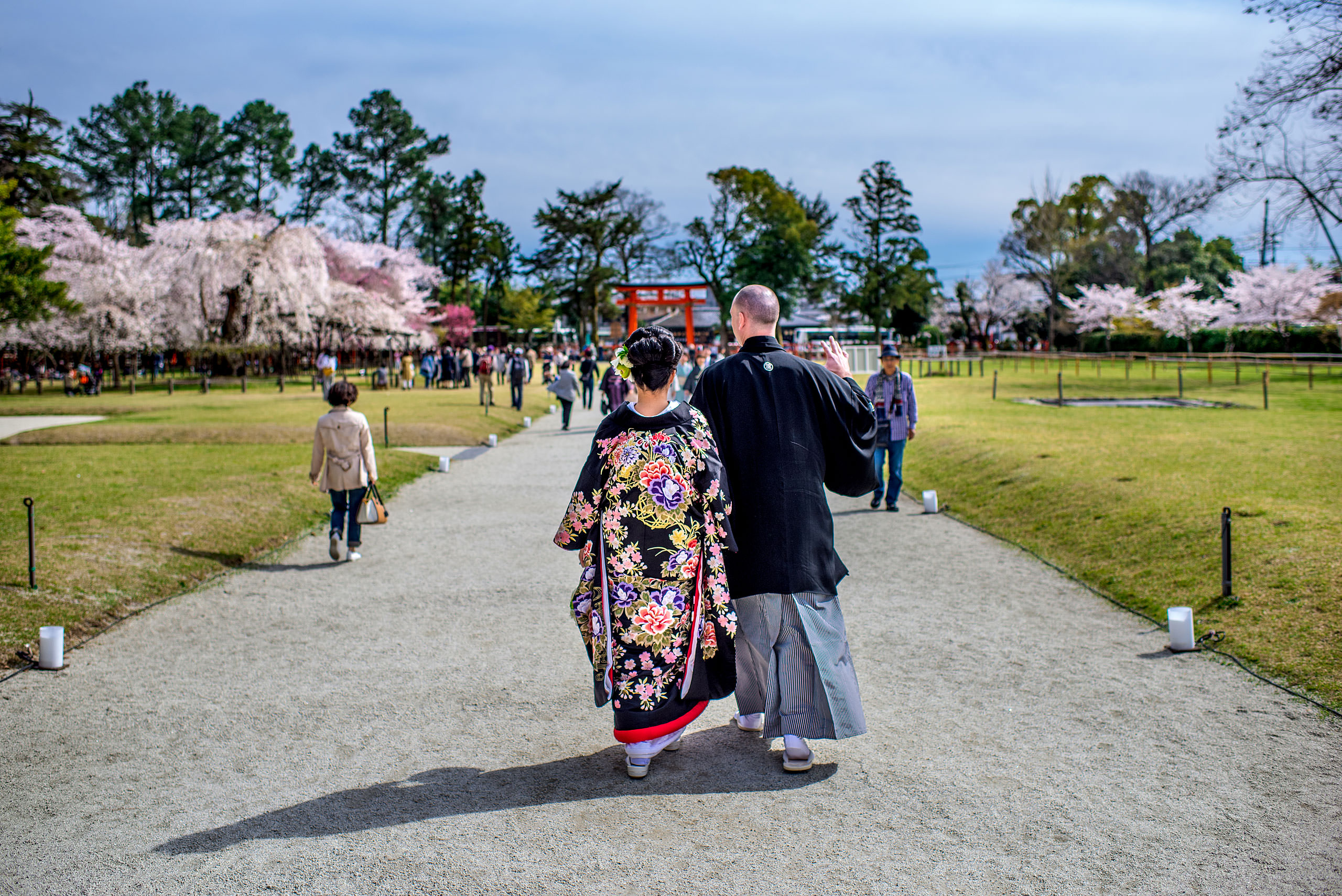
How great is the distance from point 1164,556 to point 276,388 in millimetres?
37502

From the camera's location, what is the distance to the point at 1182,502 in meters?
9.03

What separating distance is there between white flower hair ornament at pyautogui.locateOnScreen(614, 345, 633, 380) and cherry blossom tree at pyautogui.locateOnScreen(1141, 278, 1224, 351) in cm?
5373

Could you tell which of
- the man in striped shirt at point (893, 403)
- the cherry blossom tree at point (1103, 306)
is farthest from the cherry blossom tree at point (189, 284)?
the cherry blossom tree at point (1103, 306)

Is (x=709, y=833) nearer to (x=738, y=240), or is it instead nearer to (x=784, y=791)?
(x=784, y=791)

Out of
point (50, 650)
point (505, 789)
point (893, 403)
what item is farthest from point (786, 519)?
point (893, 403)

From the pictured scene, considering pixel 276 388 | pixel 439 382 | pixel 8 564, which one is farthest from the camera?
pixel 439 382

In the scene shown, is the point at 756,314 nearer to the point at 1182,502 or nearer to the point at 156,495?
the point at 1182,502

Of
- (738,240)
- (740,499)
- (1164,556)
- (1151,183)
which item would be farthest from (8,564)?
(1151,183)

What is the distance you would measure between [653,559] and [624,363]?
0.87 metres

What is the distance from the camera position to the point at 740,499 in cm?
415

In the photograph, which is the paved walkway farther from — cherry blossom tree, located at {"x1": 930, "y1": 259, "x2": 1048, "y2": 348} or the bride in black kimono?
cherry blossom tree, located at {"x1": 930, "y1": 259, "x2": 1048, "y2": 348}

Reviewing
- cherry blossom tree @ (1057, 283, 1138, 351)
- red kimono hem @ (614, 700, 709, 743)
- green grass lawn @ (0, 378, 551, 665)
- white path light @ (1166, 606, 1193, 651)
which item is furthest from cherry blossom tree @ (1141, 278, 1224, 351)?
red kimono hem @ (614, 700, 709, 743)

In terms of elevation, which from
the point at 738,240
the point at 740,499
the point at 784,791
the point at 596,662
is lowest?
the point at 784,791

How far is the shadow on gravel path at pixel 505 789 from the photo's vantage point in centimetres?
353
